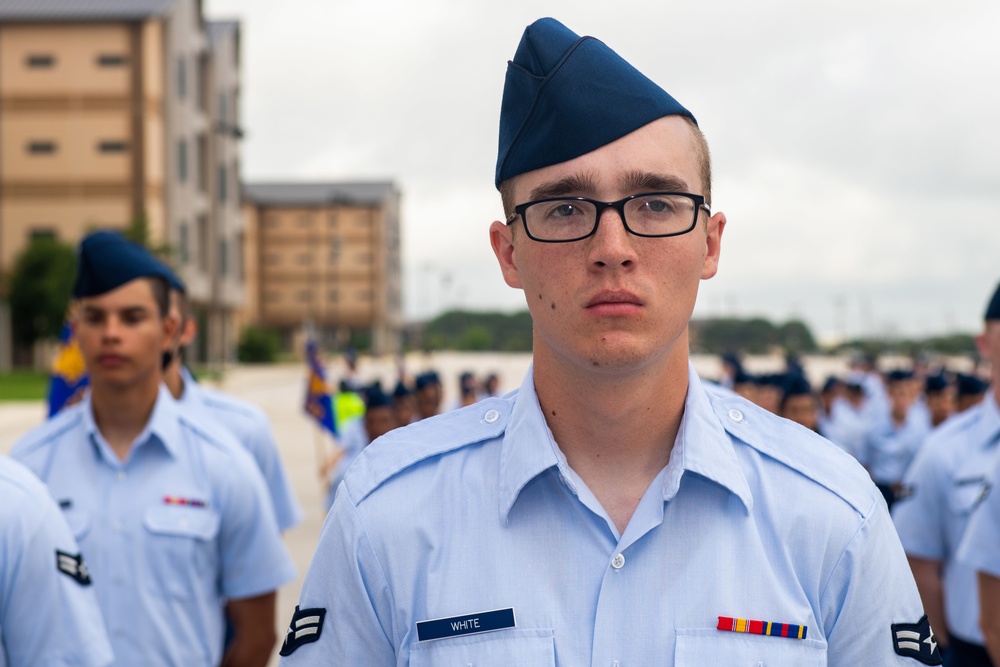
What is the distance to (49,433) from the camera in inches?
193

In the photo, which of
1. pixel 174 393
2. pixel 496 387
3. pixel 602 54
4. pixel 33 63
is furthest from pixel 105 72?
pixel 602 54

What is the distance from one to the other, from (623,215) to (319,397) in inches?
490

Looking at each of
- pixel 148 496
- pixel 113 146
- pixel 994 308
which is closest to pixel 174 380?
pixel 148 496

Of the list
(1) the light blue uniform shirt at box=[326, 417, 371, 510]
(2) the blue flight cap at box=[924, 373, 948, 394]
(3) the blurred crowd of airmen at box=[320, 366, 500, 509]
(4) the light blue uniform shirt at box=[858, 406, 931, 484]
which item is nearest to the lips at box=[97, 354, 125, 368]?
(3) the blurred crowd of airmen at box=[320, 366, 500, 509]

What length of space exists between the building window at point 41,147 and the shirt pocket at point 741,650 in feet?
192

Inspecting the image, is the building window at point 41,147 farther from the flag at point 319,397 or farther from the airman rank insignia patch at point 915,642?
the airman rank insignia patch at point 915,642

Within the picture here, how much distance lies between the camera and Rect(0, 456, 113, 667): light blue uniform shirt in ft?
10.2

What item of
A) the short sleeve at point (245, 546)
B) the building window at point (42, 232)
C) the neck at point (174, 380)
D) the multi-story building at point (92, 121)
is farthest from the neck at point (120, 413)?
the building window at point (42, 232)

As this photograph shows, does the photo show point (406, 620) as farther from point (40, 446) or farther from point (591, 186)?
point (40, 446)

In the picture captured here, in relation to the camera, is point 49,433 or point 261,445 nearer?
point 49,433

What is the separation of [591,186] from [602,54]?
1.08 ft

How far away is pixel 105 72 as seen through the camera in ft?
179

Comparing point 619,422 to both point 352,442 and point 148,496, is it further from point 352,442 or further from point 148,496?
point 352,442

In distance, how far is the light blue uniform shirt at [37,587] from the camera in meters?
3.11
